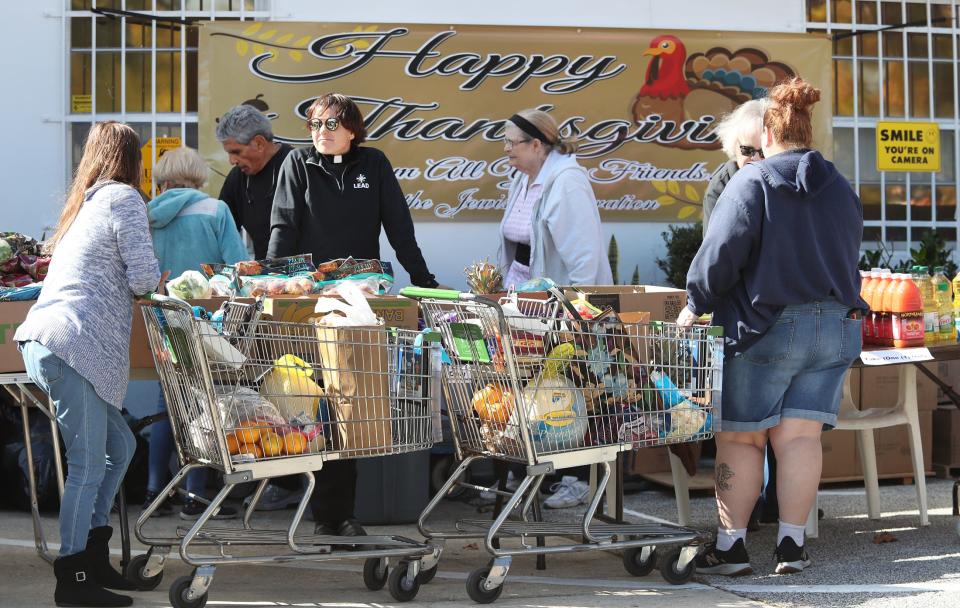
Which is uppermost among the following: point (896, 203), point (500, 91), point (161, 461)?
point (500, 91)

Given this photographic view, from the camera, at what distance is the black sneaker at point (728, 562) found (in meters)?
4.90

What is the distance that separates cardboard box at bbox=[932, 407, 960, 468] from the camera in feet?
23.3

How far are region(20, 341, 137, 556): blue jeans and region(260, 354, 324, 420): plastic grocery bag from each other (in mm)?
625

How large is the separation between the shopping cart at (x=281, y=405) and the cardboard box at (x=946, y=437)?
376cm

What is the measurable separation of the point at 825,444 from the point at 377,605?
334 centimetres

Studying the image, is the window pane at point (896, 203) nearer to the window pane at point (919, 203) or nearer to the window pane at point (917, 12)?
the window pane at point (919, 203)

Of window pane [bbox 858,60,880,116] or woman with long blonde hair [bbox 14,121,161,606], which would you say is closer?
woman with long blonde hair [bbox 14,121,161,606]

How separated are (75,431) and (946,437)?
5022 millimetres

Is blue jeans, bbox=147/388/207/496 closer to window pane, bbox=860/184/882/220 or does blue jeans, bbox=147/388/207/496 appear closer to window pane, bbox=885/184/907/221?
window pane, bbox=860/184/882/220

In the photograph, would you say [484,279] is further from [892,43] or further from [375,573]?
[892,43]

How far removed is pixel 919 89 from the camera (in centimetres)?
952

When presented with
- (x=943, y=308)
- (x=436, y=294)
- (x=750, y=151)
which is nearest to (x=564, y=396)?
(x=436, y=294)

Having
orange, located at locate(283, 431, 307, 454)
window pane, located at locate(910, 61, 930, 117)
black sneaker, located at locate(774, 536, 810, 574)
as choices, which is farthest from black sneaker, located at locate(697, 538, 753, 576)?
window pane, located at locate(910, 61, 930, 117)

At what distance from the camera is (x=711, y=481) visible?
670 cm
